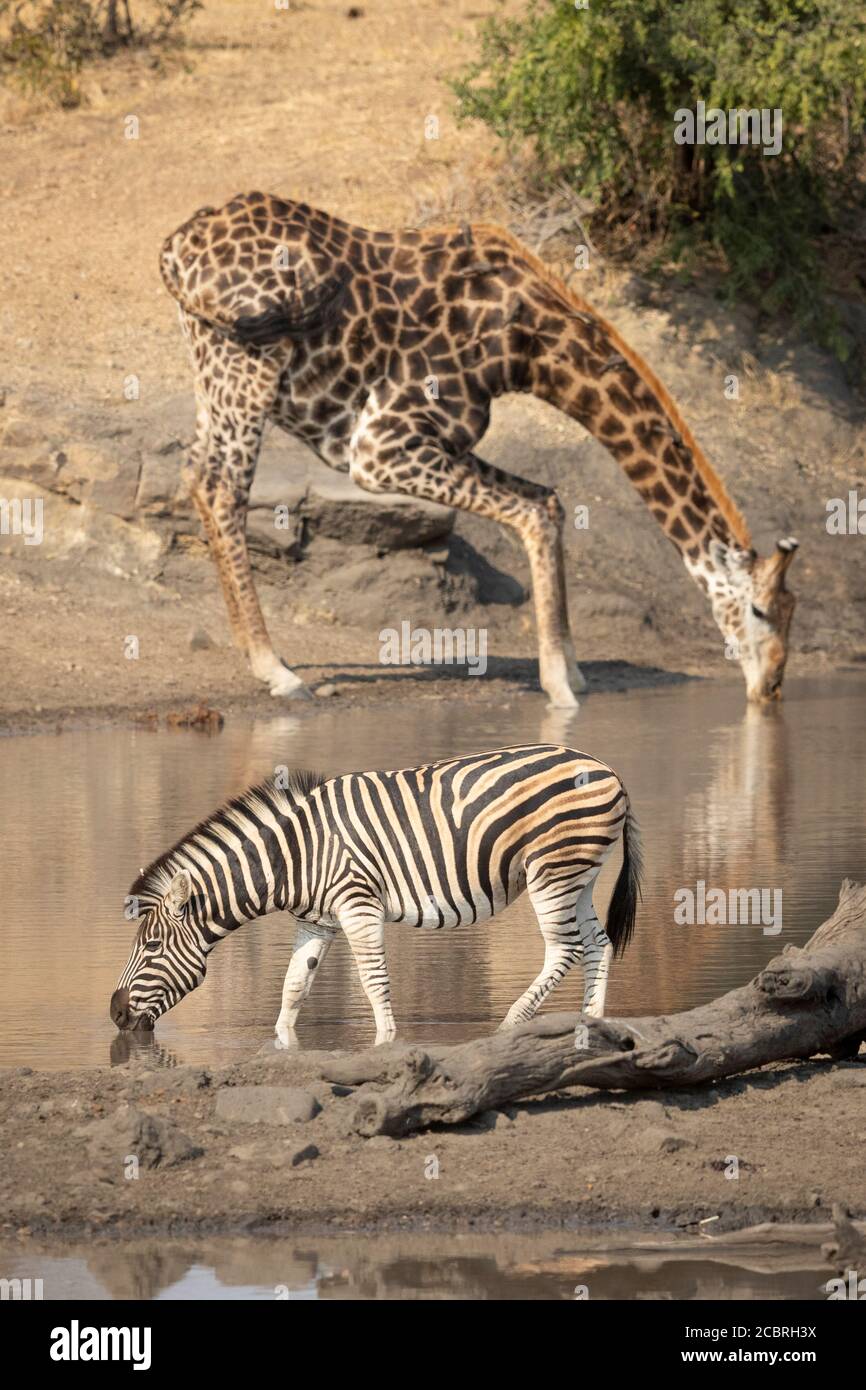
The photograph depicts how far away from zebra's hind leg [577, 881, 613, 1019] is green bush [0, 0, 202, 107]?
83.0ft

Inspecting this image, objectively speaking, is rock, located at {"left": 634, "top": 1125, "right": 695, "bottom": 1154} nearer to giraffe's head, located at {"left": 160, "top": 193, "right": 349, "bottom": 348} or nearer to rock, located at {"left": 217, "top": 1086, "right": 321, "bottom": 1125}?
rock, located at {"left": 217, "top": 1086, "right": 321, "bottom": 1125}

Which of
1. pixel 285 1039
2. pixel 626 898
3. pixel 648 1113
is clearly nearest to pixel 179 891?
pixel 285 1039

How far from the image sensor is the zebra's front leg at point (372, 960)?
7836mm

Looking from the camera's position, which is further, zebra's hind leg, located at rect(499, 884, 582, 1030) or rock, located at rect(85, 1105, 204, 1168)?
zebra's hind leg, located at rect(499, 884, 582, 1030)

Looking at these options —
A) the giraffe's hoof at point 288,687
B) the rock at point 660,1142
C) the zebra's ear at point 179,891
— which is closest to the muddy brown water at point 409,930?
the zebra's ear at point 179,891

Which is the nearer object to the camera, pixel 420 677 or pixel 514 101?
pixel 420 677

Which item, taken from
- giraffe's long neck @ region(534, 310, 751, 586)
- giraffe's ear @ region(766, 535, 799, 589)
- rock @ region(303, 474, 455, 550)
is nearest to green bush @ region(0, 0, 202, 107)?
rock @ region(303, 474, 455, 550)

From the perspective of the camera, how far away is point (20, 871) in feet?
37.0

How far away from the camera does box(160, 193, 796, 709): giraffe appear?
58.0 feet

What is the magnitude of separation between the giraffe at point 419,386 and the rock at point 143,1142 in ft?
36.2

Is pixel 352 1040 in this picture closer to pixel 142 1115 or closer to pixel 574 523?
pixel 142 1115

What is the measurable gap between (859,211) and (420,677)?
44.5ft
